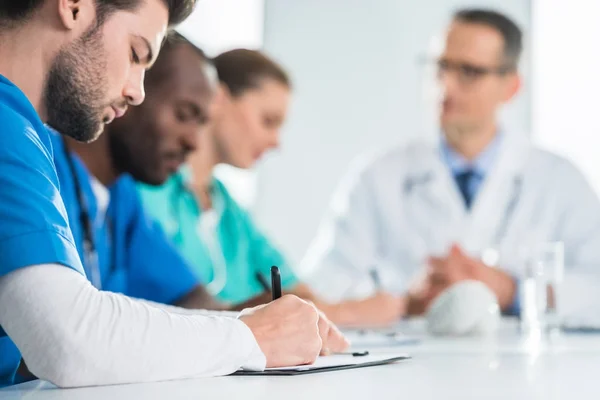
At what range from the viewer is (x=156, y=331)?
878 mm

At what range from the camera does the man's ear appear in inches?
40.4

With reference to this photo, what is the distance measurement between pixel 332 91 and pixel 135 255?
9.87 feet

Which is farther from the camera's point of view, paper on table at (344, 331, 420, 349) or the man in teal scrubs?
paper on table at (344, 331, 420, 349)

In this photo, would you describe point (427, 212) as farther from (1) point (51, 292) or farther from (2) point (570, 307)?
(1) point (51, 292)

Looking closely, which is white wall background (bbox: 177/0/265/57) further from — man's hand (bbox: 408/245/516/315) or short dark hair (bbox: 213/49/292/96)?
man's hand (bbox: 408/245/516/315)

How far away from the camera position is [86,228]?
1665 mm

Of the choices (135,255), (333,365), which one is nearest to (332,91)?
(135,255)

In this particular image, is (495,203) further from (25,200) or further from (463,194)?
(25,200)

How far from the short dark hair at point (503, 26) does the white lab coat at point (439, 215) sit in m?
0.31

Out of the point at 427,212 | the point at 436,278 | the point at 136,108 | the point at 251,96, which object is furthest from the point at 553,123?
the point at 136,108

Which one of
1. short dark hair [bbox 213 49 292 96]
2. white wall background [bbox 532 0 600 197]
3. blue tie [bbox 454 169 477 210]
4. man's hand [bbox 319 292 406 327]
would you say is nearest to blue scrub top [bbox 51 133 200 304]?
man's hand [bbox 319 292 406 327]

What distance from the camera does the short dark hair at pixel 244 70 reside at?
120 inches

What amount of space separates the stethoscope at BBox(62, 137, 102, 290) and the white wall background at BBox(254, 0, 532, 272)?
10.1 feet

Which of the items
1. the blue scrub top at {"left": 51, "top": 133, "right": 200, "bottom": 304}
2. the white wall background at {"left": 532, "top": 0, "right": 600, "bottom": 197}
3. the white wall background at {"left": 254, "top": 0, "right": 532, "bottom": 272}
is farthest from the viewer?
the white wall background at {"left": 254, "top": 0, "right": 532, "bottom": 272}
